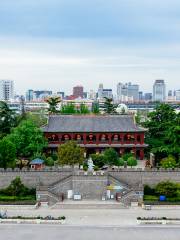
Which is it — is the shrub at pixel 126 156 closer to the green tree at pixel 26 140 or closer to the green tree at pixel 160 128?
the green tree at pixel 160 128

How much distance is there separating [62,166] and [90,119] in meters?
17.4

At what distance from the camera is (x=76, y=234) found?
1578 inches

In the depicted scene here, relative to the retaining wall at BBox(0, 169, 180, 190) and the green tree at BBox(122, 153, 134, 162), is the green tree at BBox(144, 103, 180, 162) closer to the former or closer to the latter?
the green tree at BBox(122, 153, 134, 162)

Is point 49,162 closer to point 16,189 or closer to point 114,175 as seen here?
point 16,189

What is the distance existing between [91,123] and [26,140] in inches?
520

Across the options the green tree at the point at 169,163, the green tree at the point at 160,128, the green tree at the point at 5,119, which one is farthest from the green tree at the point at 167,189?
the green tree at the point at 5,119

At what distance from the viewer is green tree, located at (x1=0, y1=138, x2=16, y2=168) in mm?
56500

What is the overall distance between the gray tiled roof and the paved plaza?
24.4 m

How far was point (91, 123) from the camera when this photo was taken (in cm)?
7450

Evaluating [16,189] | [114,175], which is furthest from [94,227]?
[114,175]

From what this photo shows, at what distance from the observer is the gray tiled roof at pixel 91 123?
72.6m

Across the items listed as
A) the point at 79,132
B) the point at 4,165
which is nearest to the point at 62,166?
the point at 4,165

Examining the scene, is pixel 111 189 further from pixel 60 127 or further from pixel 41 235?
pixel 60 127

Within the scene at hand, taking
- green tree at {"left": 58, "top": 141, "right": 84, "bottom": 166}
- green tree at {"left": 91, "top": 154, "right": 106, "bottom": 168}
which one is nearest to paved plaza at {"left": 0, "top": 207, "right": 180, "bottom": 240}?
green tree at {"left": 58, "top": 141, "right": 84, "bottom": 166}
